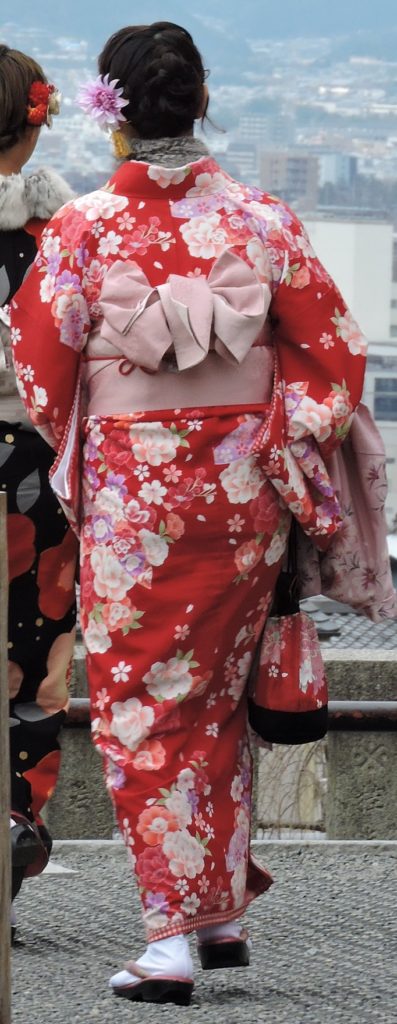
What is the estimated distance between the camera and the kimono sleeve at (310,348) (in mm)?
2645

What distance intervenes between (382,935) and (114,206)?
1.54m

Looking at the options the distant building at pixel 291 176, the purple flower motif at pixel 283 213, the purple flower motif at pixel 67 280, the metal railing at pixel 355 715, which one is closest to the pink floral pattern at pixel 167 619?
the purple flower motif at pixel 67 280

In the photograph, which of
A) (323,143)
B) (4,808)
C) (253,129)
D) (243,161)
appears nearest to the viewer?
(4,808)

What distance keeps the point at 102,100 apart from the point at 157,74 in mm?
107

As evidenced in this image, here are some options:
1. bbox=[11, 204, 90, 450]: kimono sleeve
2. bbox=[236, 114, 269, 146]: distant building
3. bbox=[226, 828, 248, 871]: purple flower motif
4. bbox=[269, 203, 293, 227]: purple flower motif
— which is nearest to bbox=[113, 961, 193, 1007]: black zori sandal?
bbox=[226, 828, 248, 871]: purple flower motif

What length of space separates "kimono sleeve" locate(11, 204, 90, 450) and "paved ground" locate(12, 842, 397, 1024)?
3.22ft

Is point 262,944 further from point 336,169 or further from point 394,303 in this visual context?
point 336,169

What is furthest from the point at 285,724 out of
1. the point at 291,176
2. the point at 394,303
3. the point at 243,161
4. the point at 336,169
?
the point at 336,169

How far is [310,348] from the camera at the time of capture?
265cm

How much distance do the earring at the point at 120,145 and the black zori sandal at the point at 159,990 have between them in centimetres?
144

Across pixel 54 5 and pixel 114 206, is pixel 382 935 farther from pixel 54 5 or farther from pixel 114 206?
pixel 54 5

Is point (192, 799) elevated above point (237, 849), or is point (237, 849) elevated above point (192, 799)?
point (192, 799)

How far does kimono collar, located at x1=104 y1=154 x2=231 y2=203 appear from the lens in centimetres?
262

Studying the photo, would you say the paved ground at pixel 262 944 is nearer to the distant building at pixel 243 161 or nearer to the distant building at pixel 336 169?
the distant building at pixel 243 161
